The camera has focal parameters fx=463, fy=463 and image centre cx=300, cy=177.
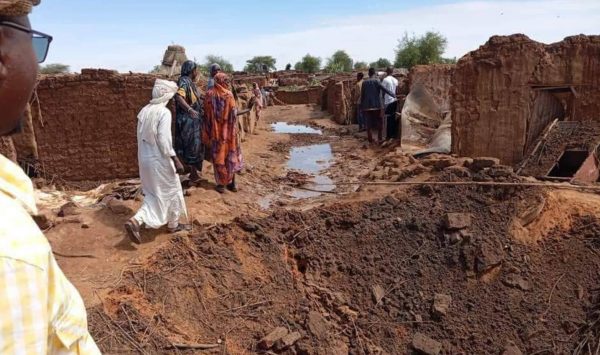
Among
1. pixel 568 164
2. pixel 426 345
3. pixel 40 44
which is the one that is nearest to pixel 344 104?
pixel 568 164

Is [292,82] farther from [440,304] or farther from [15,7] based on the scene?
[15,7]

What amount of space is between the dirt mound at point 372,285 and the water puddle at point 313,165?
1631mm

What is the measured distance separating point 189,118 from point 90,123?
2.66 meters

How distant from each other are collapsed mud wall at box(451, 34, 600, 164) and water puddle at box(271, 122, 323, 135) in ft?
23.9

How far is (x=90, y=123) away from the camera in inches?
320

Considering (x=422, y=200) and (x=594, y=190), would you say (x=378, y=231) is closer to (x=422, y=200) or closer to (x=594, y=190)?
(x=422, y=200)

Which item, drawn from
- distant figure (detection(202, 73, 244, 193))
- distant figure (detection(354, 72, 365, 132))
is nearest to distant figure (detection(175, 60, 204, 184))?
distant figure (detection(202, 73, 244, 193))

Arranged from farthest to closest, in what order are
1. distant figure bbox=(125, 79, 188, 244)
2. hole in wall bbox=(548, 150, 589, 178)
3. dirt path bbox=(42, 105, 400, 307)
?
1. hole in wall bbox=(548, 150, 589, 178)
2. distant figure bbox=(125, 79, 188, 244)
3. dirt path bbox=(42, 105, 400, 307)

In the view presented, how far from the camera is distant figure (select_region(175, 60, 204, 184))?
20.9ft

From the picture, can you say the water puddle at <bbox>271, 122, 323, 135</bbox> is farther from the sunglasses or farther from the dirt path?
the sunglasses

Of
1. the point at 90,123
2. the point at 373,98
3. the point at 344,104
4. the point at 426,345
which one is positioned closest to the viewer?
the point at 426,345

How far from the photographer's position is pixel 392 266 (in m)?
5.03

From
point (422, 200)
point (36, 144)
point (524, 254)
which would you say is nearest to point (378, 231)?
point (422, 200)

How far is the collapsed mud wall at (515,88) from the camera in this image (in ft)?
23.9
